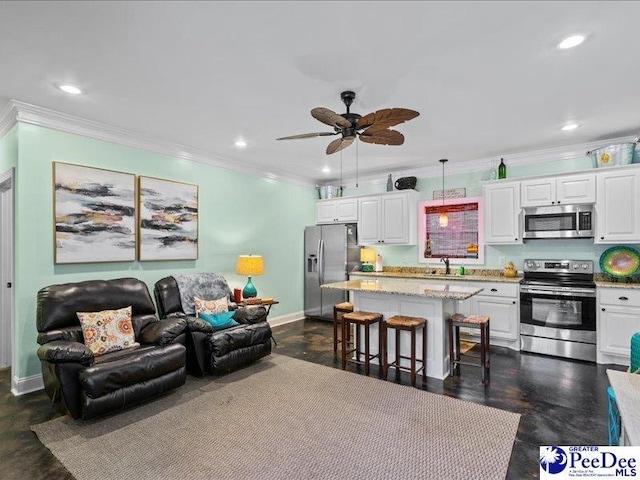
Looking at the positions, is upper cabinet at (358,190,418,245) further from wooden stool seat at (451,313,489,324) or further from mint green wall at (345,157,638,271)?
wooden stool seat at (451,313,489,324)

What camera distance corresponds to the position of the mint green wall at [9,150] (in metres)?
3.36

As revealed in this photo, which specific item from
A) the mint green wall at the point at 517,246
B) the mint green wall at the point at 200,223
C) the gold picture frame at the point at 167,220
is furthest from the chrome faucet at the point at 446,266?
the gold picture frame at the point at 167,220

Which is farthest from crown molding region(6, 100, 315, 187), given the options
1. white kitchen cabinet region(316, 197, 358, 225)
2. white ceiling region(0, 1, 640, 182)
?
white kitchen cabinet region(316, 197, 358, 225)

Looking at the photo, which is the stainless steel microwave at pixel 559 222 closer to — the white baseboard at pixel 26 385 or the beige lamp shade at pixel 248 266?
the beige lamp shade at pixel 248 266

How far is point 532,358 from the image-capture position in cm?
422

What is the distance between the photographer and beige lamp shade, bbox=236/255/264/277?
4852 millimetres

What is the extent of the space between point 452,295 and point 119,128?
4.04m

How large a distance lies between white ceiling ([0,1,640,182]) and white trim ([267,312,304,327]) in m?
3.20

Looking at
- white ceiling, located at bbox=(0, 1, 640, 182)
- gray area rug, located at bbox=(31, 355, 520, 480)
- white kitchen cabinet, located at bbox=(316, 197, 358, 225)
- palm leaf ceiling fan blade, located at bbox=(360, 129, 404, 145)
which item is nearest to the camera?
white ceiling, located at bbox=(0, 1, 640, 182)

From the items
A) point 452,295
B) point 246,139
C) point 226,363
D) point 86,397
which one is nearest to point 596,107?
point 452,295

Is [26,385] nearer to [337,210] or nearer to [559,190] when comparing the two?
[337,210]

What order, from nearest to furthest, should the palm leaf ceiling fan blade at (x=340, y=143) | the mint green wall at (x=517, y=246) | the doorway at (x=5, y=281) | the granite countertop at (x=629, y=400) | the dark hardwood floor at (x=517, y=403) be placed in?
the granite countertop at (x=629, y=400) < the dark hardwood floor at (x=517, y=403) < the palm leaf ceiling fan blade at (x=340, y=143) < the doorway at (x=5, y=281) < the mint green wall at (x=517, y=246)

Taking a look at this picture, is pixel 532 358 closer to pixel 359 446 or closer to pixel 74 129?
pixel 359 446

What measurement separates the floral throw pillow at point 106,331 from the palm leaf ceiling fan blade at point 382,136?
2861mm
